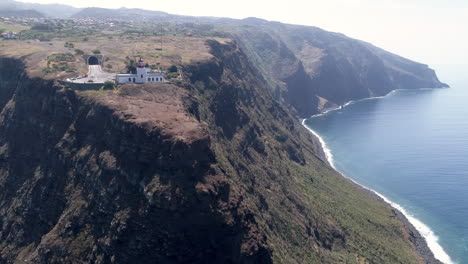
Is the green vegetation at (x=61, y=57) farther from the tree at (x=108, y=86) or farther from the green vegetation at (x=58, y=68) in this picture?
the tree at (x=108, y=86)

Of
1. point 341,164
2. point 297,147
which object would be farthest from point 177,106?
point 341,164

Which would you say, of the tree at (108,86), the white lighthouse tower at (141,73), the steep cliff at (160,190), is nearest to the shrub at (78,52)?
the steep cliff at (160,190)

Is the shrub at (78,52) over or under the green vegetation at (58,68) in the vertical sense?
under

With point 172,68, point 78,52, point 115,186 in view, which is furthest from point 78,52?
point 115,186

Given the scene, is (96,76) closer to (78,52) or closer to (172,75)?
(172,75)

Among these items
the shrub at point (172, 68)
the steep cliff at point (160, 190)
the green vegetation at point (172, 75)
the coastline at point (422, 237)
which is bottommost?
the coastline at point (422, 237)

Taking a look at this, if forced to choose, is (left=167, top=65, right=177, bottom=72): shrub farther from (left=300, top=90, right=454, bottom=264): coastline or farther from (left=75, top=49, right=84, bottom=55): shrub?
(left=300, top=90, right=454, bottom=264): coastline

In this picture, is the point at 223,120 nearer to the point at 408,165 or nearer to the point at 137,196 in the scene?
the point at 137,196
